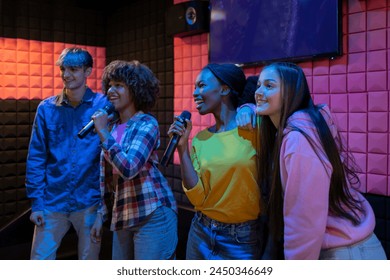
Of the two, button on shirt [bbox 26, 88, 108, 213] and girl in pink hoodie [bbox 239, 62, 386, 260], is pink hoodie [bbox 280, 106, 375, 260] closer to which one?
girl in pink hoodie [bbox 239, 62, 386, 260]

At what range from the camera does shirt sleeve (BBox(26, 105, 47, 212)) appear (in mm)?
1974

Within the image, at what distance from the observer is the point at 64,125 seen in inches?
79.0

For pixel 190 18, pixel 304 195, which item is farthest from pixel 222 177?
pixel 190 18

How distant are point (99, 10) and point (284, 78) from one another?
4355 mm

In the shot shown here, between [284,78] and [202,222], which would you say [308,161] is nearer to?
[284,78]

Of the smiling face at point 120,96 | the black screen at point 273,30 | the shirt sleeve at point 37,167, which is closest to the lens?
the smiling face at point 120,96

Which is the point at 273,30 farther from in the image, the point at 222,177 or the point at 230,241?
the point at 230,241

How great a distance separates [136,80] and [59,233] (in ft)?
2.81

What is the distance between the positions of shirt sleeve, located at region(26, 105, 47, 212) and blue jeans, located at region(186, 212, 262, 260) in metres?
0.93

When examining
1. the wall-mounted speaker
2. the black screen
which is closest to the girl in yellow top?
the black screen

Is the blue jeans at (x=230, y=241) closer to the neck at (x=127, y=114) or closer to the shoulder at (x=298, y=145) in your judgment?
the shoulder at (x=298, y=145)

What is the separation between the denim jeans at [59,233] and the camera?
6.48ft

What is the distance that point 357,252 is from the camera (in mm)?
1154

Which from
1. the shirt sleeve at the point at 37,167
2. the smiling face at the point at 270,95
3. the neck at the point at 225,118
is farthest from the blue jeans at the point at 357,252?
the shirt sleeve at the point at 37,167
